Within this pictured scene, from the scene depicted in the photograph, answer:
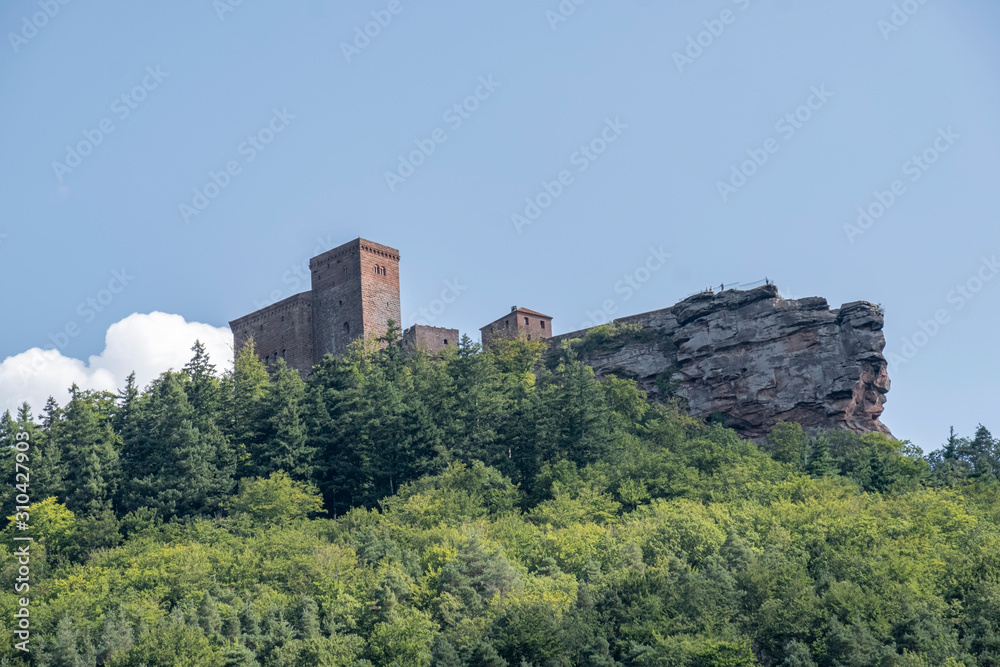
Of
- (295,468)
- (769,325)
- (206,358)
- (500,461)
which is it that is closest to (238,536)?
(295,468)

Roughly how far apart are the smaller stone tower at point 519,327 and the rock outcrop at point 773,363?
30.8 feet

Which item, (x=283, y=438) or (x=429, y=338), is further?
(x=429, y=338)

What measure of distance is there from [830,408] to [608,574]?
2787 centimetres

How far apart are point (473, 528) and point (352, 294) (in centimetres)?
3015

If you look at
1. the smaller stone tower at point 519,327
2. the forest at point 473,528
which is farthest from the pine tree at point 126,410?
the smaller stone tower at point 519,327

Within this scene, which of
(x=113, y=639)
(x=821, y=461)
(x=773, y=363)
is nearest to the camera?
(x=113, y=639)

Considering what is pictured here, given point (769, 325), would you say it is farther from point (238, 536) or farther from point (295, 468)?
point (238, 536)

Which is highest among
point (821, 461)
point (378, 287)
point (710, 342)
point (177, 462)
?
point (378, 287)

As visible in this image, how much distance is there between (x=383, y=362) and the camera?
70.5 metres

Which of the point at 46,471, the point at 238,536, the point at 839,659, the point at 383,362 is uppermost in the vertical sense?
the point at 383,362

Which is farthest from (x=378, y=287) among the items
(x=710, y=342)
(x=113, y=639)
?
(x=113, y=639)

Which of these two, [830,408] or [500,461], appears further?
[830,408]

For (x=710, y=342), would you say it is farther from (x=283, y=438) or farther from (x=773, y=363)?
(x=283, y=438)

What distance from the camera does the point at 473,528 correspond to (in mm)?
50031
